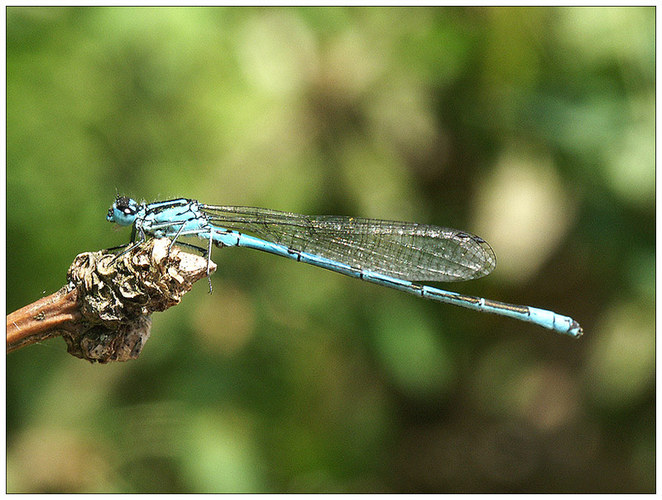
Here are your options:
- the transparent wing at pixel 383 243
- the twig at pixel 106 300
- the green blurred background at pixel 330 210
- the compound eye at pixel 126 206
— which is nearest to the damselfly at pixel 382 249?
the transparent wing at pixel 383 243

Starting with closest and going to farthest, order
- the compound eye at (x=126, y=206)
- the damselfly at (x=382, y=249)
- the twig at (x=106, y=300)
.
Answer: the twig at (x=106, y=300), the compound eye at (x=126, y=206), the damselfly at (x=382, y=249)

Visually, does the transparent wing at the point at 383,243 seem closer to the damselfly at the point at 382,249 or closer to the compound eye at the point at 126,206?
the damselfly at the point at 382,249

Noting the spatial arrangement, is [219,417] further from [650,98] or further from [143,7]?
Result: [650,98]

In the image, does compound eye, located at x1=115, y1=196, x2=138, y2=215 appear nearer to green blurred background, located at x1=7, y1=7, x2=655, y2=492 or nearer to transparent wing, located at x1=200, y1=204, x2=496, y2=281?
transparent wing, located at x1=200, y1=204, x2=496, y2=281

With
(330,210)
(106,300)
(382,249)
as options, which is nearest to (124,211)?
(106,300)

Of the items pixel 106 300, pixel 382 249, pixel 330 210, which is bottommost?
pixel 106 300

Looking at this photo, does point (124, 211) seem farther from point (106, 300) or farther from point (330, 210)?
point (330, 210)
